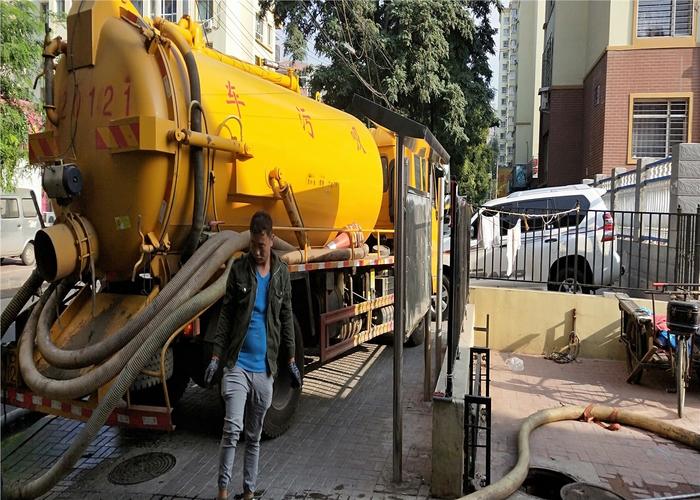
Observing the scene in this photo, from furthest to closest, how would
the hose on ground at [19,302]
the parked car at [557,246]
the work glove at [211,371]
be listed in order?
the parked car at [557,246]
the hose on ground at [19,302]
the work glove at [211,371]

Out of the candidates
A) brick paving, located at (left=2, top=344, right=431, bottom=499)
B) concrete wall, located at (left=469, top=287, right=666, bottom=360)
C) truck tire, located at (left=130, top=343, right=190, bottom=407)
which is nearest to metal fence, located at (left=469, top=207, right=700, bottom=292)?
concrete wall, located at (left=469, top=287, right=666, bottom=360)

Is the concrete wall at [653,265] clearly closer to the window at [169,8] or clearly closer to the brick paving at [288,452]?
the brick paving at [288,452]

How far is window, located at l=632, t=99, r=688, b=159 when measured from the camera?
17.7m

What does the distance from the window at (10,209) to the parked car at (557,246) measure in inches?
579

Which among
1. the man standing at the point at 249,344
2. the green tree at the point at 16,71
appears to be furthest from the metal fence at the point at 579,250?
the green tree at the point at 16,71

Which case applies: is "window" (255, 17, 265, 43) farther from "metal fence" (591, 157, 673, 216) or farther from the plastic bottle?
the plastic bottle

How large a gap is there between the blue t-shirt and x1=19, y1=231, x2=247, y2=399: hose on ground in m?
0.73

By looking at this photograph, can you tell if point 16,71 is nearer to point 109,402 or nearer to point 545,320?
point 109,402

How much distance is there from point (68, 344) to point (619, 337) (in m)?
6.91

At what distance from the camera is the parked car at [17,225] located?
17234 mm

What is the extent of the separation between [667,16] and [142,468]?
1952 centimetres

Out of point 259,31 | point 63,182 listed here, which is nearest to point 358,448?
point 63,182

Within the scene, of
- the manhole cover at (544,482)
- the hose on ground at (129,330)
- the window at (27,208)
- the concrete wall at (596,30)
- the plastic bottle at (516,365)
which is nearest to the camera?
the hose on ground at (129,330)

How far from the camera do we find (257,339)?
11.8ft
